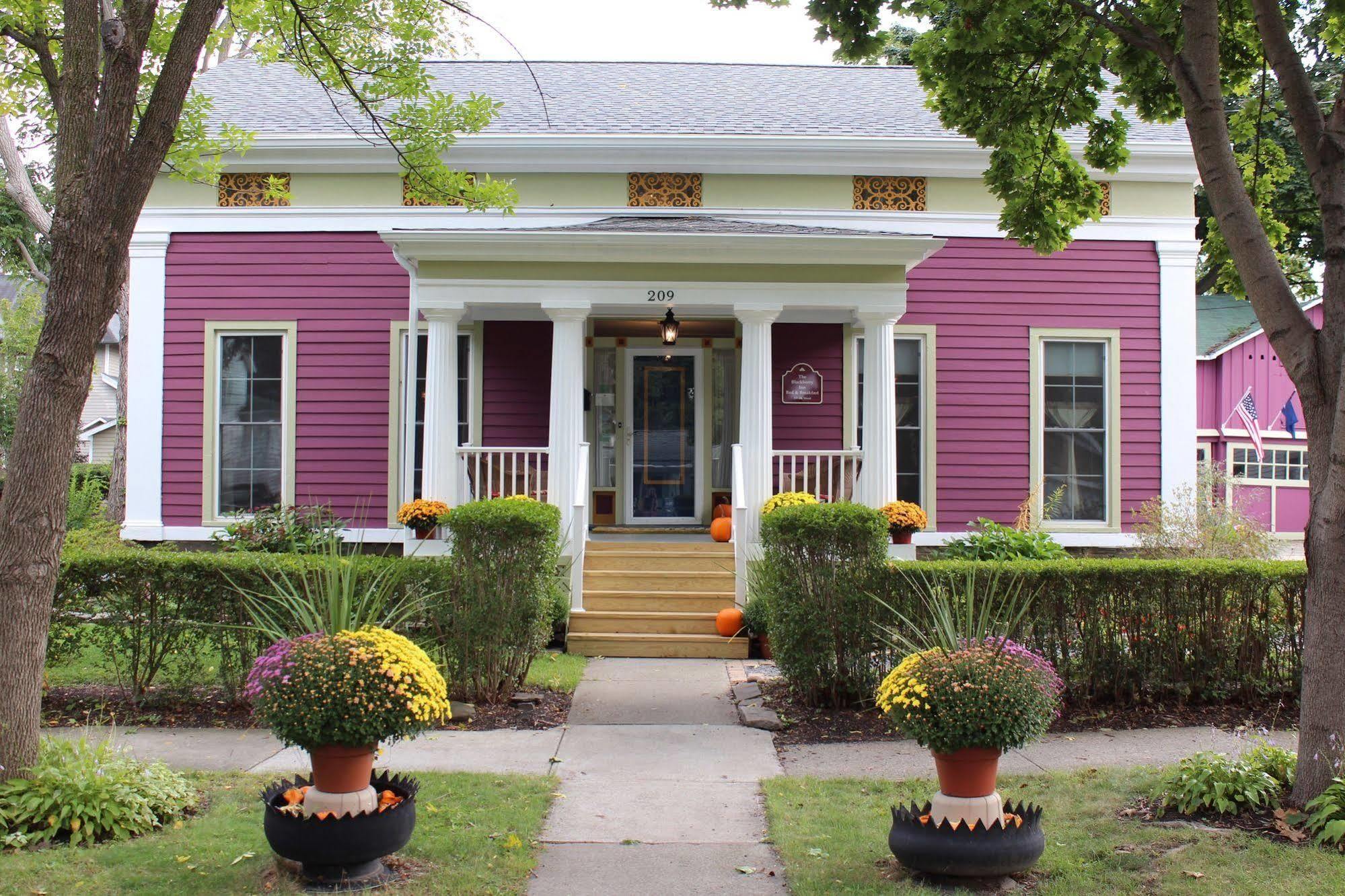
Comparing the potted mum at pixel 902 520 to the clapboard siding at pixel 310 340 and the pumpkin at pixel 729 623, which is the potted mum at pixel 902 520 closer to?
the pumpkin at pixel 729 623

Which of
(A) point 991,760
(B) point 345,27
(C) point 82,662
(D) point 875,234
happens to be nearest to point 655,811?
(A) point 991,760

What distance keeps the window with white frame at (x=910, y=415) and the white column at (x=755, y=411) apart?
7.86 ft

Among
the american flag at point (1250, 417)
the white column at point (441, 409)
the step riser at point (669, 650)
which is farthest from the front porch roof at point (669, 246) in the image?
the american flag at point (1250, 417)

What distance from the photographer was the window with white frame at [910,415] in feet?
40.7

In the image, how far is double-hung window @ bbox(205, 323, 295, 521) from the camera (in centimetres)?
1220

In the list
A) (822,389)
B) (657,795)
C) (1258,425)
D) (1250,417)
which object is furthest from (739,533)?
(1258,425)

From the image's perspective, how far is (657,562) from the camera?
34.5 ft

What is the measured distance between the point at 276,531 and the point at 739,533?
16.7 ft

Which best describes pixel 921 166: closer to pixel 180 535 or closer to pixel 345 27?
pixel 345 27

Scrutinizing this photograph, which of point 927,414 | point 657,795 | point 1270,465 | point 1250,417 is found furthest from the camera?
point 1270,465

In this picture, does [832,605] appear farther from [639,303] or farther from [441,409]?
[441,409]

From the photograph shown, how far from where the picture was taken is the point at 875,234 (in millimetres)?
10016

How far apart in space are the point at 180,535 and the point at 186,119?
4.97 metres

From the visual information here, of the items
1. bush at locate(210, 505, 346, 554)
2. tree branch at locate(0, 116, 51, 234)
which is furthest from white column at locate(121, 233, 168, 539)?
tree branch at locate(0, 116, 51, 234)
